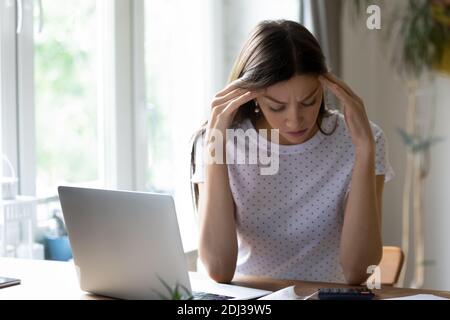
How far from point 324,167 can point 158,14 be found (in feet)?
3.86

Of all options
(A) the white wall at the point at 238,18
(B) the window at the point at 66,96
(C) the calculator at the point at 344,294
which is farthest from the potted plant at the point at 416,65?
(C) the calculator at the point at 344,294

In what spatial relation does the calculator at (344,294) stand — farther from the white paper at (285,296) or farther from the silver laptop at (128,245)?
the silver laptop at (128,245)

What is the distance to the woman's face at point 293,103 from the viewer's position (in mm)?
1572

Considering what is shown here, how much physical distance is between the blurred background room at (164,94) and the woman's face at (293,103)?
276mm

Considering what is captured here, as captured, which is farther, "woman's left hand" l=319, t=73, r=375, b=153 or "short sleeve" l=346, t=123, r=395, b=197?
"short sleeve" l=346, t=123, r=395, b=197

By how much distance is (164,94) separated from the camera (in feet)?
9.05

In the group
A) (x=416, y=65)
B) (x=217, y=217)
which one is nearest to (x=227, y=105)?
(x=217, y=217)

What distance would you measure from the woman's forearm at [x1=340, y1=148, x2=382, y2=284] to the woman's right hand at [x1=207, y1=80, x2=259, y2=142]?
29cm

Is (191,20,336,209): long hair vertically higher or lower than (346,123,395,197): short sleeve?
higher

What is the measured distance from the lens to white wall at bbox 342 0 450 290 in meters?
3.21

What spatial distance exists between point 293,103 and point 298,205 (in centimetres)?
30

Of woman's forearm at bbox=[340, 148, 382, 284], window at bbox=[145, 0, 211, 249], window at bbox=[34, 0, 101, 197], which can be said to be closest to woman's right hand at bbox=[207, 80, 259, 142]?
woman's forearm at bbox=[340, 148, 382, 284]

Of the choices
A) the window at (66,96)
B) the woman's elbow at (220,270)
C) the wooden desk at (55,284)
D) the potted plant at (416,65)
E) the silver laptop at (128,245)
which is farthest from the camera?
the potted plant at (416,65)

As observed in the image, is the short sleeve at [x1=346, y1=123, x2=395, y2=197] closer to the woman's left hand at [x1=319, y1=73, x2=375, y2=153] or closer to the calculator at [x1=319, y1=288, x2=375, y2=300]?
the woman's left hand at [x1=319, y1=73, x2=375, y2=153]
